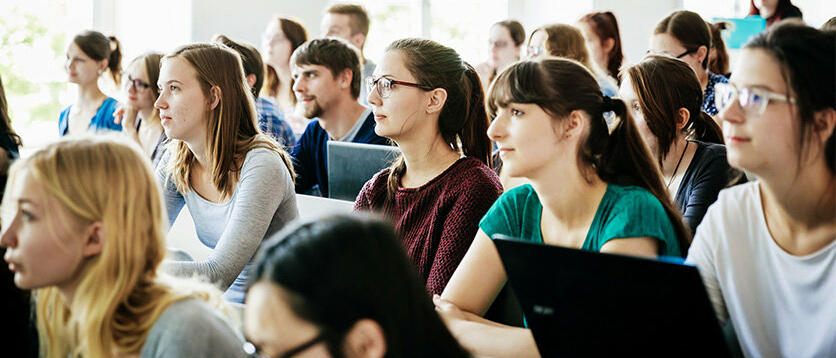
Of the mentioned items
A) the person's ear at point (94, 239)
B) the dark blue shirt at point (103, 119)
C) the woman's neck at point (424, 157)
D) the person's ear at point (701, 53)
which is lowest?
the dark blue shirt at point (103, 119)

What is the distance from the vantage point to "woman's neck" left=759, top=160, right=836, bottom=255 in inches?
54.4

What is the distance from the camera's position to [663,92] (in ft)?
7.88

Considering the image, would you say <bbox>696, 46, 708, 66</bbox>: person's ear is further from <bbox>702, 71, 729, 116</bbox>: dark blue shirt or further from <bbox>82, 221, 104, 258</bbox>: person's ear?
<bbox>82, 221, 104, 258</bbox>: person's ear

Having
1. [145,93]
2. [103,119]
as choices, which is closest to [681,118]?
[145,93]

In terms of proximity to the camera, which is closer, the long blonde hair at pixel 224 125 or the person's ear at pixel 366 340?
the person's ear at pixel 366 340

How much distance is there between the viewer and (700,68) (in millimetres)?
3703

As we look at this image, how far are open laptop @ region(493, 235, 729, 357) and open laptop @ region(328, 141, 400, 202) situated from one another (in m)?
1.22

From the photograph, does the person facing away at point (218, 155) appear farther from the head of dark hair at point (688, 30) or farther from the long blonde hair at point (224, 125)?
the head of dark hair at point (688, 30)

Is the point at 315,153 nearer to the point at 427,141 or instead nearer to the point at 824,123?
the point at 427,141

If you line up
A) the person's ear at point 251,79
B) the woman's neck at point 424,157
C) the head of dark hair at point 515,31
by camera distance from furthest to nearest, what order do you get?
1. the head of dark hair at point 515,31
2. the person's ear at point 251,79
3. the woman's neck at point 424,157

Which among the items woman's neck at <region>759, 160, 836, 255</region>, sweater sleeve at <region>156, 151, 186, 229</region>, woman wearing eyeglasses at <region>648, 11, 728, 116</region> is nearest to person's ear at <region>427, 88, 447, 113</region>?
sweater sleeve at <region>156, 151, 186, 229</region>

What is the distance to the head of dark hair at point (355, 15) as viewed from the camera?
5.28m

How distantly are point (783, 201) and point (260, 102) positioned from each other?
2.70 metres

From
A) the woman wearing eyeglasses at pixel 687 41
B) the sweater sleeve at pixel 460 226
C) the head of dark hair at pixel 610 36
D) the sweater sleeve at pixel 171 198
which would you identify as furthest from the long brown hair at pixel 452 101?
the head of dark hair at pixel 610 36
